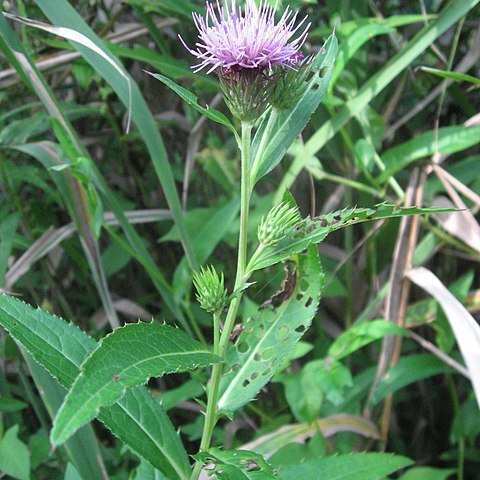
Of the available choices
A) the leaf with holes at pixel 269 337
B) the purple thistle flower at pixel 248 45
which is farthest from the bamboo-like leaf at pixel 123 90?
the purple thistle flower at pixel 248 45

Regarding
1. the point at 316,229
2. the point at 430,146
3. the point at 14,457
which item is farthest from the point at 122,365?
the point at 430,146

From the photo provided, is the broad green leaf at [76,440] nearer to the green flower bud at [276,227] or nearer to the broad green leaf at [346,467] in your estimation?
the broad green leaf at [346,467]

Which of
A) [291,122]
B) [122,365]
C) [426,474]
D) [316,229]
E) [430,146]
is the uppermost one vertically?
[430,146]

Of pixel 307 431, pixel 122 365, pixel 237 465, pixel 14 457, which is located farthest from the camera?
pixel 307 431

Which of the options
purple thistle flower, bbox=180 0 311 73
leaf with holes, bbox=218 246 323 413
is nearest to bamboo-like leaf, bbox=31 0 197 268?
leaf with holes, bbox=218 246 323 413

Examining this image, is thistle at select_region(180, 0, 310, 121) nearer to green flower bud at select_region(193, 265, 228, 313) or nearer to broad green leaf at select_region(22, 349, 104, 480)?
green flower bud at select_region(193, 265, 228, 313)

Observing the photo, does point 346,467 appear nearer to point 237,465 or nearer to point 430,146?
point 237,465

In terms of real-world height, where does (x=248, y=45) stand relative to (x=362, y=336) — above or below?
above
